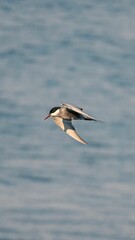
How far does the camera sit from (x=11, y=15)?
32281 mm

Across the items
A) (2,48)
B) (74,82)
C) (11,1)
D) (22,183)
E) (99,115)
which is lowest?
(22,183)

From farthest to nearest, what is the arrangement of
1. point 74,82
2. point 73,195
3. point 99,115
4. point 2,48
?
point 2,48 < point 74,82 < point 99,115 < point 73,195

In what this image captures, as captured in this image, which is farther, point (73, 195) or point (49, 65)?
point (49, 65)

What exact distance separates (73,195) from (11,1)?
13.2 meters

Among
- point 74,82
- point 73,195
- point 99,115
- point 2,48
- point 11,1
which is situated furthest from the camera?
point 11,1

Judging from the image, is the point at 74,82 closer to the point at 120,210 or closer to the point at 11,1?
the point at 11,1

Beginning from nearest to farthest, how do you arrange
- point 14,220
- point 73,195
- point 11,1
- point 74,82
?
point 14,220, point 73,195, point 74,82, point 11,1

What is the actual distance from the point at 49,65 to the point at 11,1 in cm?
408

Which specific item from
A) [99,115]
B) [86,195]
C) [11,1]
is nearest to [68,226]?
[86,195]

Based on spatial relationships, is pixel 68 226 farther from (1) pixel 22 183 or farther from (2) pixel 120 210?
(1) pixel 22 183

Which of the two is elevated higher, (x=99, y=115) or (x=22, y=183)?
(x=99, y=115)

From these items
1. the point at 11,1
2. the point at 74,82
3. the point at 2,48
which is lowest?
the point at 74,82

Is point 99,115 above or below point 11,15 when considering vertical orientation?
below

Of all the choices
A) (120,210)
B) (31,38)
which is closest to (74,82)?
(31,38)
